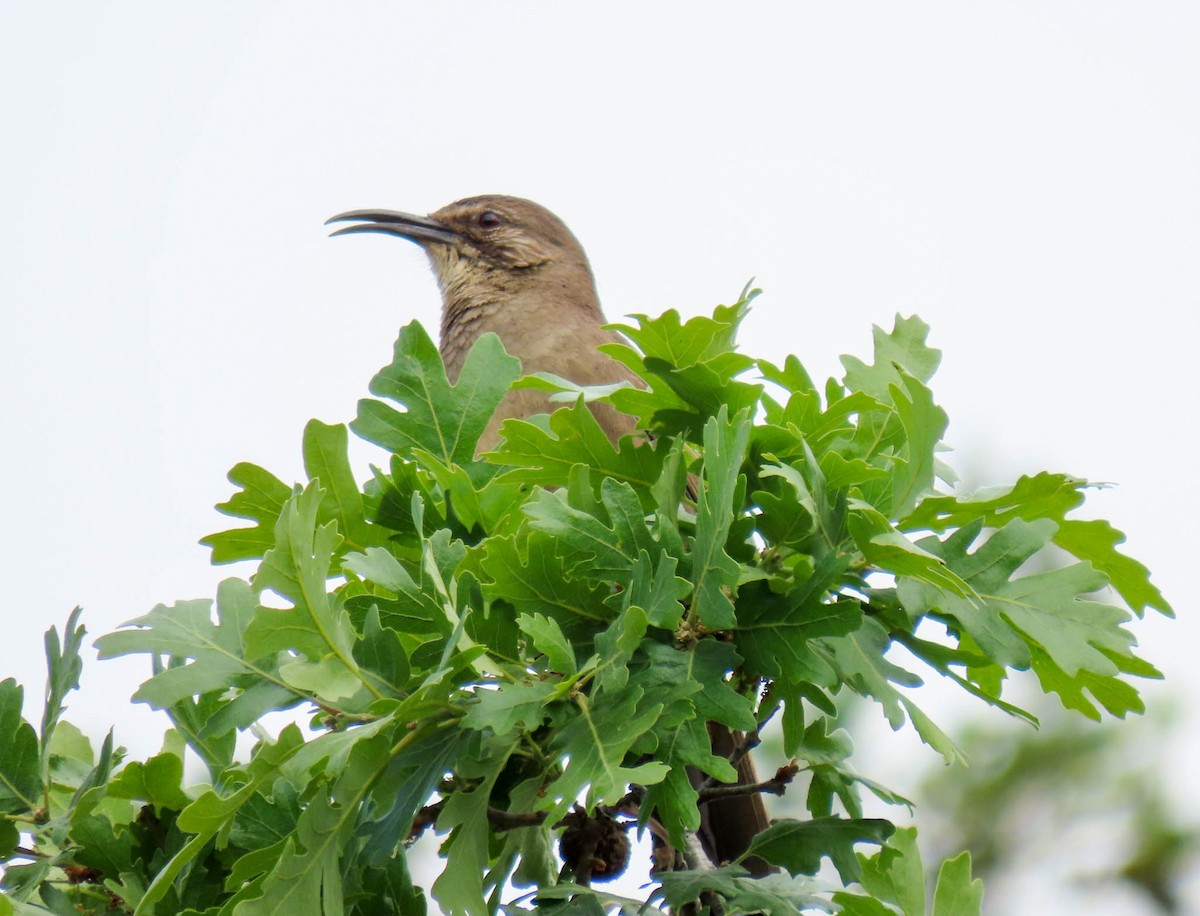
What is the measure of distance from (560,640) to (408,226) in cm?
395

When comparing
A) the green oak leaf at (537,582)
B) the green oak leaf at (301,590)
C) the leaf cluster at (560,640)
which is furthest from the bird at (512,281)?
the green oak leaf at (301,590)

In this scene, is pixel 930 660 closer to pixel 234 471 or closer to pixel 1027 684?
pixel 234 471

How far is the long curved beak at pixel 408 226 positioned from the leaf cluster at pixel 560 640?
10.9 ft

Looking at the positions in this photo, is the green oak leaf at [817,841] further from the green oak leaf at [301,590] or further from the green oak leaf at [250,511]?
the green oak leaf at [250,511]

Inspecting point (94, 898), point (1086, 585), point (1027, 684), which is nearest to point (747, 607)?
point (1086, 585)

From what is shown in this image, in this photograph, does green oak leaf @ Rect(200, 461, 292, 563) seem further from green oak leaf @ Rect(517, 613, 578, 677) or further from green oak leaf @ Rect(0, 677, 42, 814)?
green oak leaf @ Rect(517, 613, 578, 677)

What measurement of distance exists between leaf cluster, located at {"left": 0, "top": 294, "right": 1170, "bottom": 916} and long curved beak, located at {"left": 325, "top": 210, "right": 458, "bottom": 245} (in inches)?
131

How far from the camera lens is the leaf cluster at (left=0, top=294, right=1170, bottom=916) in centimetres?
171

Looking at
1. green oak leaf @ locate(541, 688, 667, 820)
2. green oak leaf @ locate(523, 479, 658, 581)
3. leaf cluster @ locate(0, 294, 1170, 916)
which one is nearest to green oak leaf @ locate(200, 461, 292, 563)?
leaf cluster @ locate(0, 294, 1170, 916)

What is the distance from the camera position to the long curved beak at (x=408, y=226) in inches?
213

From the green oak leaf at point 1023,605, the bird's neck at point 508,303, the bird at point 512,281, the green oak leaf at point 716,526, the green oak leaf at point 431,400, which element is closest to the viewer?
the green oak leaf at point 716,526

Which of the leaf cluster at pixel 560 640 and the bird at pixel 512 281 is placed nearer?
the leaf cluster at pixel 560 640

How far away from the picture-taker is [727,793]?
2.14m

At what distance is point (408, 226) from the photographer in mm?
5418
